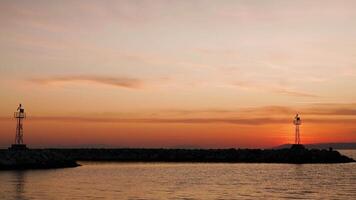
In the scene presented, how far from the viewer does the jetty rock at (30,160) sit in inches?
2638

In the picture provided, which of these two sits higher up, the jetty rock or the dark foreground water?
the jetty rock

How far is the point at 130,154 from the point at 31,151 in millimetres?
37918

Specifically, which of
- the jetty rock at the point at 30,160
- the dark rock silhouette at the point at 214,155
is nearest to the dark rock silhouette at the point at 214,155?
the dark rock silhouette at the point at 214,155

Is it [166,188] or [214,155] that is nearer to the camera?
[166,188]

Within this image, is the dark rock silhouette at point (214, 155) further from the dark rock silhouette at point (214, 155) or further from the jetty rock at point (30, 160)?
the jetty rock at point (30, 160)

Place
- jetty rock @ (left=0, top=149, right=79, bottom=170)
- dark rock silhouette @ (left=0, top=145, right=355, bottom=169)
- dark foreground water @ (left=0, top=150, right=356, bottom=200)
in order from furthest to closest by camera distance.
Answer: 1. dark rock silhouette @ (left=0, top=145, right=355, bottom=169)
2. jetty rock @ (left=0, top=149, right=79, bottom=170)
3. dark foreground water @ (left=0, top=150, right=356, bottom=200)

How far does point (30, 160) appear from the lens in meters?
70.4

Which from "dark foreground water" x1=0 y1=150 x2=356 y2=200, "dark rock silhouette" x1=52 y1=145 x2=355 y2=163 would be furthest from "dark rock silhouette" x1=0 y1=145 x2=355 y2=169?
"dark foreground water" x1=0 y1=150 x2=356 y2=200

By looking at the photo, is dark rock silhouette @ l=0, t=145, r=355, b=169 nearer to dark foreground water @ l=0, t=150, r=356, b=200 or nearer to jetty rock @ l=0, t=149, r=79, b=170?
jetty rock @ l=0, t=149, r=79, b=170

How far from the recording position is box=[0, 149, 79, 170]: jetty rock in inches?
2638

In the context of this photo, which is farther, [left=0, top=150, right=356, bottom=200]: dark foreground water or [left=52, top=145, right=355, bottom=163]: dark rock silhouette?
[left=52, top=145, right=355, bottom=163]: dark rock silhouette

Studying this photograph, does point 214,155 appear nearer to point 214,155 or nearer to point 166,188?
point 214,155

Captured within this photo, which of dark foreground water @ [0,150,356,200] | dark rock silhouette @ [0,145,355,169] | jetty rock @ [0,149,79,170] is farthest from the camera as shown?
dark rock silhouette @ [0,145,355,169]

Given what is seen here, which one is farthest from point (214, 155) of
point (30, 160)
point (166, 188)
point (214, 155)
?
point (166, 188)
